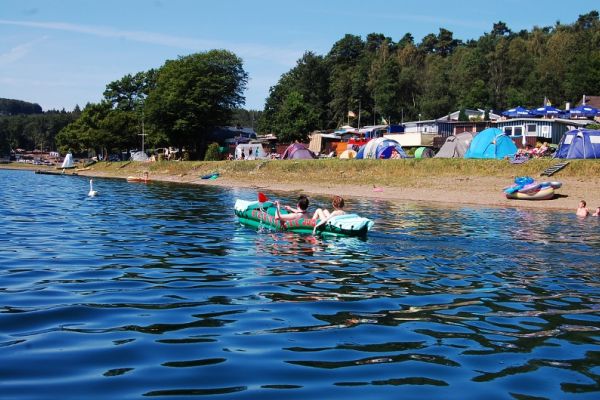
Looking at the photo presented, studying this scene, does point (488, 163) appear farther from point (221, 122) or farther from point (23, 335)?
point (221, 122)

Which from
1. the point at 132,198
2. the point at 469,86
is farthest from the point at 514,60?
the point at 132,198

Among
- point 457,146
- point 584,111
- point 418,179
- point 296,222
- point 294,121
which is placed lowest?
point 296,222

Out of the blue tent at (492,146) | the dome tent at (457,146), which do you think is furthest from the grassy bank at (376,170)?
the dome tent at (457,146)

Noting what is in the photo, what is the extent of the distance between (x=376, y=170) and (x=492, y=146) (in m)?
9.89

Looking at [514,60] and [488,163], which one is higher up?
[514,60]

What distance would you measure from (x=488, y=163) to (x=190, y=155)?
60.6m

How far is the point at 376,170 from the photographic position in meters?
53.0

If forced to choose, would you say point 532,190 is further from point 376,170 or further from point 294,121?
point 294,121

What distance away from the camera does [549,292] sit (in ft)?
42.2

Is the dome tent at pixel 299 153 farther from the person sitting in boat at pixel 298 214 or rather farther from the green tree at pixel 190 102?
the person sitting in boat at pixel 298 214

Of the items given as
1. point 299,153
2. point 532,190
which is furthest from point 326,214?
point 299,153

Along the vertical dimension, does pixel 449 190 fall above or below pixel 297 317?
above

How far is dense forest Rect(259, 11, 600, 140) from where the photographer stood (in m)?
93.7

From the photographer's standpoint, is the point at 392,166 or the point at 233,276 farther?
the point at 392,166
